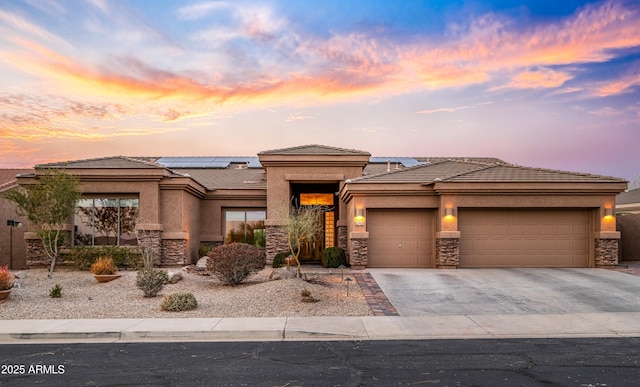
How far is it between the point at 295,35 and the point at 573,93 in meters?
13.6

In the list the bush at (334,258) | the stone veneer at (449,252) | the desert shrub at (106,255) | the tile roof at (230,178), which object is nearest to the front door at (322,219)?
the tile roof at (230,178)

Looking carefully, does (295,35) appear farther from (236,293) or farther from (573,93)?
(573,93)

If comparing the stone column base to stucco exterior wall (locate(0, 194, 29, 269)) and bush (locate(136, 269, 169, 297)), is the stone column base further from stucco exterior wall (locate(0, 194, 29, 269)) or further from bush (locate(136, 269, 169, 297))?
stucco exterior wall (locate(0, 194, 29, 269))

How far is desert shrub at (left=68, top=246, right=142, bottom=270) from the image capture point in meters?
20.8

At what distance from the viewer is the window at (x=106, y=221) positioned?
71.9 ft

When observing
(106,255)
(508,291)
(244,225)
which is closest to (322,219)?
(244,225)

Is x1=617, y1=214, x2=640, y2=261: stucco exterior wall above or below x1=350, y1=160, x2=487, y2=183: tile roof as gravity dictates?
below

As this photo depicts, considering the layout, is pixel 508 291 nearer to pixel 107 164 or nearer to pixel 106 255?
pixel 106 255

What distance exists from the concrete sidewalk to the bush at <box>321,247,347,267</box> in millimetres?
9496

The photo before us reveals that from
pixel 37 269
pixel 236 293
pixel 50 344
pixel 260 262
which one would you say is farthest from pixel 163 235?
pixel 50 344

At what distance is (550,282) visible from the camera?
Answer: 1662 cm

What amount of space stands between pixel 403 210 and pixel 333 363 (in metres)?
13.9

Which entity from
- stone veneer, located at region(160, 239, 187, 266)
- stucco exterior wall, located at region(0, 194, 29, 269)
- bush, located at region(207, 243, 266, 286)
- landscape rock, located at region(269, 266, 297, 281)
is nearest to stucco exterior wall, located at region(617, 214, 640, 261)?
landscape rock, located at region(269, 266, 297, 281)

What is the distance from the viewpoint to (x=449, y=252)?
2036 cm
